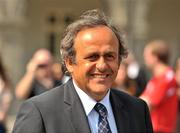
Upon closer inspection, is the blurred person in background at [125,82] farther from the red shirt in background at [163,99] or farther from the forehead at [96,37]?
the forehead at [96,37]

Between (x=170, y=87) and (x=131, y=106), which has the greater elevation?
(x=131, y=106)

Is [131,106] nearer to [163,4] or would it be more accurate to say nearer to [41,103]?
[41,103]

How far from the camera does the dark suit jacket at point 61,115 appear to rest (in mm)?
3449

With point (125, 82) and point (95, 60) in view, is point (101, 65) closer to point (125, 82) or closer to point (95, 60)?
point (95, 60)

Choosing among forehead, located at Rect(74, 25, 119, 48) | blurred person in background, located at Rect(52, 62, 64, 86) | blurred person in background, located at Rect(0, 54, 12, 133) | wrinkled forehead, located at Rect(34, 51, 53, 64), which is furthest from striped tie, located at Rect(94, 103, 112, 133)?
wrinkled forehead, located at Rect(34, 51, 53, 64)

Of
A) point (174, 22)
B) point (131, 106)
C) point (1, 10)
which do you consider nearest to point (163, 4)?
point (174, 22)

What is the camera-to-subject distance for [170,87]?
291 inches

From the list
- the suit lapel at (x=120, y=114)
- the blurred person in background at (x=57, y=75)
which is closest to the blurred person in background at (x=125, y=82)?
the blurred person in background at (x=57, y=75)

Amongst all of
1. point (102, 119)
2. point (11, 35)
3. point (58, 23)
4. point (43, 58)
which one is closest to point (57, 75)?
point (43, 58)

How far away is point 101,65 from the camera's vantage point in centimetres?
A: 343

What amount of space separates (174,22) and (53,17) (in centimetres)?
478

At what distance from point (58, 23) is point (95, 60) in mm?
21614

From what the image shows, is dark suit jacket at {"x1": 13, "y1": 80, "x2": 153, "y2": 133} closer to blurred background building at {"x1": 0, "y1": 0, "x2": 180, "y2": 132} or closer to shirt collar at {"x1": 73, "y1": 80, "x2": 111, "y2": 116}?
shirt collar at {"x1": 73, "y1": 80, "x2": 111, "y2": 116}

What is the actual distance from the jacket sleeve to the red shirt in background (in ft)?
12.9
